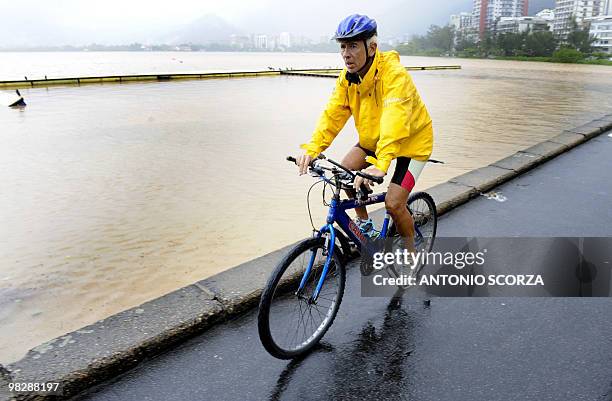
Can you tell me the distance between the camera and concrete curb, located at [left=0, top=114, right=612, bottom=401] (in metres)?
2.77

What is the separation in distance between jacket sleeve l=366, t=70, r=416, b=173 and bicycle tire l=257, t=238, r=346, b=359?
70 centimetres

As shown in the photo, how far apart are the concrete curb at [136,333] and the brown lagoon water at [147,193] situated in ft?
2.49

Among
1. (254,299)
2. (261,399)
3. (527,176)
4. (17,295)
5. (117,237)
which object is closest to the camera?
(261,399)

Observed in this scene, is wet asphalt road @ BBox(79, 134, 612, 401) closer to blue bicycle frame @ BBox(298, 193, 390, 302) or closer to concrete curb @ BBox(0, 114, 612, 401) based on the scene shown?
concrete curb @ BBox(0, 114, 612, 401)

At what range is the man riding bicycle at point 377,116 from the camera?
3034mm

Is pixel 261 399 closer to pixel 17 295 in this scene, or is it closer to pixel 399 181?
pixel 399 181

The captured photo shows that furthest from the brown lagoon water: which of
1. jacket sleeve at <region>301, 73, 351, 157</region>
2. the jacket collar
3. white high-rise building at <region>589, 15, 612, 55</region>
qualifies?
white high-rise building at <region>589, 15, 612, 55</region>

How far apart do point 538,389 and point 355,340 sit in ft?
3.76

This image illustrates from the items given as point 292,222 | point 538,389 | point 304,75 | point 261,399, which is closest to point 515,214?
point 292,222

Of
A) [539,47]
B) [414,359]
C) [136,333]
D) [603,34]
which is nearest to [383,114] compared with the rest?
[414,359]

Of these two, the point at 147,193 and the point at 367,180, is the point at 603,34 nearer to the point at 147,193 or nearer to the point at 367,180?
the point at 147,193

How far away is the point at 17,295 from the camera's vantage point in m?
4.35

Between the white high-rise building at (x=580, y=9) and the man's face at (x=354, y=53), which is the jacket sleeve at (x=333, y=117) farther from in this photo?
the white high-rise building at (x=580, y=9)

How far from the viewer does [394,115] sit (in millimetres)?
3076
